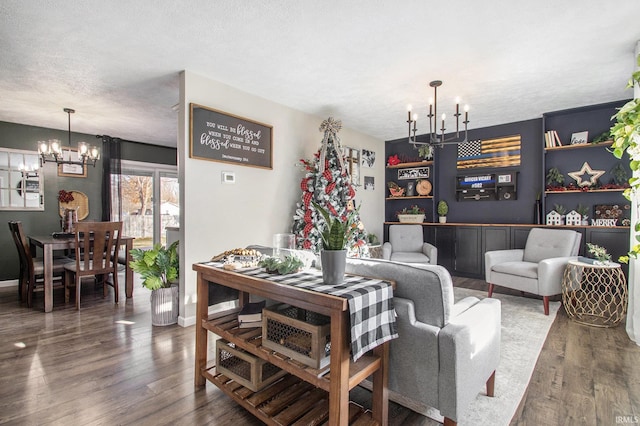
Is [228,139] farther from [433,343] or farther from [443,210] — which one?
[443,210]

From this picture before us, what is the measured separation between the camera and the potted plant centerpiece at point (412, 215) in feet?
18.2

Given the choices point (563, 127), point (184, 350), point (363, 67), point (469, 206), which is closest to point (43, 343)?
point (184, 350)

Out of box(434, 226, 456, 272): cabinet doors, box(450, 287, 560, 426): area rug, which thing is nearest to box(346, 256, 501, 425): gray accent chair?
box(450, 287, 560, 426): area rug

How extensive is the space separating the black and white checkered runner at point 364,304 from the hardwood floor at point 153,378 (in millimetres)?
658

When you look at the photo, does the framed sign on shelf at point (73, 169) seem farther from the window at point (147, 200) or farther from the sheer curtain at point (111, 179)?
the window at point (147, 200)

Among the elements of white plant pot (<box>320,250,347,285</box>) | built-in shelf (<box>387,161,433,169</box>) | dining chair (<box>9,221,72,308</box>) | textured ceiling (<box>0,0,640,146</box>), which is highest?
textured ceiling (<box>0,0,640,146</box>)

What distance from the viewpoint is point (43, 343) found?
8.47ft

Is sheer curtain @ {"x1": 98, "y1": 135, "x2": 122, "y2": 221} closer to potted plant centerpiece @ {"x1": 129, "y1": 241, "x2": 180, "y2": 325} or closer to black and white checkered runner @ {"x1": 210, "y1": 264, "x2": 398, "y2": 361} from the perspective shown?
potted plant centerpiece @ {"x1": 129, "y1": 241, "x2": 180, "y2": 325}

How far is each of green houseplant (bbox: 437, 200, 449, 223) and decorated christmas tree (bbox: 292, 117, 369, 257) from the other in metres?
2.06

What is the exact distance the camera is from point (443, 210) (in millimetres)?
5438

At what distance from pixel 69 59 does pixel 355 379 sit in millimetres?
3487

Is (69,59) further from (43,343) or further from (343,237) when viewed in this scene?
(343,237)

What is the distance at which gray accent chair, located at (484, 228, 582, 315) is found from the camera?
3338mm

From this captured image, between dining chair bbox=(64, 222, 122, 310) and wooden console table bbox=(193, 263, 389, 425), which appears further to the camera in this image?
dining chair bbox=(64, 222, 122, 310)
